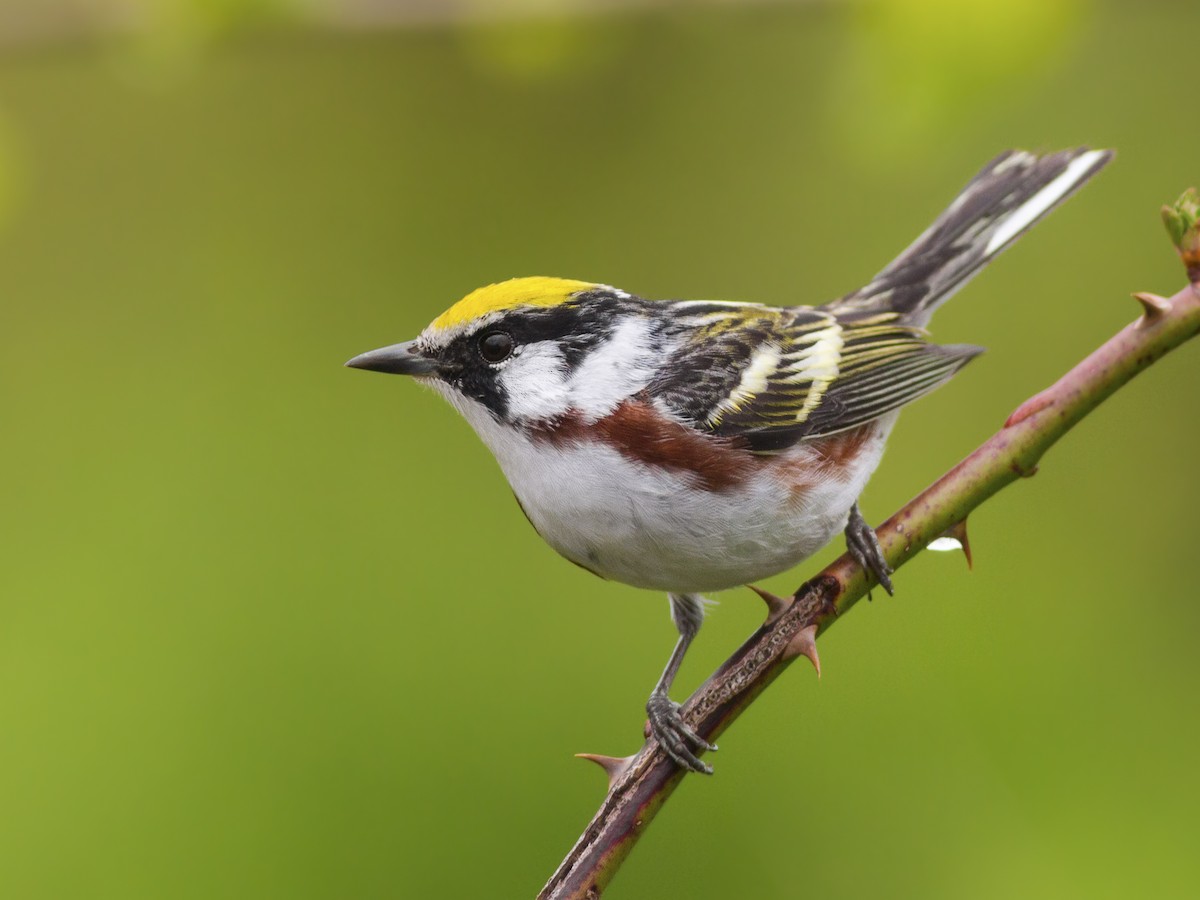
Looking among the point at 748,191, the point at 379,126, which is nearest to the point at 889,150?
the point at 748,191

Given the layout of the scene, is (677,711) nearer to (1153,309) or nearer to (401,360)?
(401,360)

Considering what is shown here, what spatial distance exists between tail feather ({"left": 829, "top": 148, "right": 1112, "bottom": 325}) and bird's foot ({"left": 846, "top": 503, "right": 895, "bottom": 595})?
3.23 ft

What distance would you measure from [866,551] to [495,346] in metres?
1.03

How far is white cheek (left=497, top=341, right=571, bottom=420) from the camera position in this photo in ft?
11.3

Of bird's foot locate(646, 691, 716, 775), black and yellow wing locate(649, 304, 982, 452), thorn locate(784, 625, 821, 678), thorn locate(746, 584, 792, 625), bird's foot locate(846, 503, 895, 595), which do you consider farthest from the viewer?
black and yellow wing locate(649, 304, 982, 452)

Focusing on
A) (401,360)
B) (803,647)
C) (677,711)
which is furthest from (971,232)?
(803,647)

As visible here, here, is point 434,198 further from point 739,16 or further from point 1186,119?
point 1186,119

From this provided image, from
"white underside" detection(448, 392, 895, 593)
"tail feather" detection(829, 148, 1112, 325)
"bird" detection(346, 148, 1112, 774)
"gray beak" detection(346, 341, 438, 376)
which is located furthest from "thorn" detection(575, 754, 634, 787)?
"tail feather" detection(829, 148, 1112, 325)

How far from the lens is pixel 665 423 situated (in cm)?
349

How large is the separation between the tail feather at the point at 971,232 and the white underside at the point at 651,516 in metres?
1.12

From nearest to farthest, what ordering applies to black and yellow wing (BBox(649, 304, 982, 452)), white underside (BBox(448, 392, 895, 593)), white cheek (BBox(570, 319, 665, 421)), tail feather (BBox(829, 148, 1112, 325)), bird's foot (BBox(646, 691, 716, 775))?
bird's foot (BBox(646, 691, 716, 775)), white underside (BBox(448, 392, 895, 593)), white cheek (BBox(570, 319, 665, 421)), black and yellow wing (BBox(649, 304, 982, 452)), tail feather (BBox(829, 148, 1112, 325))

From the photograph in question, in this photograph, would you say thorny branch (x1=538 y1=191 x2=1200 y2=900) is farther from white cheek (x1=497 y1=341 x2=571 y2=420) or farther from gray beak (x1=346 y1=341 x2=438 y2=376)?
gray beak (x1=346 y1=341 x2=438 y2=376)

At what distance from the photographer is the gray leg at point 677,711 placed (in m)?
2.91

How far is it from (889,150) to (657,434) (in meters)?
1.10
